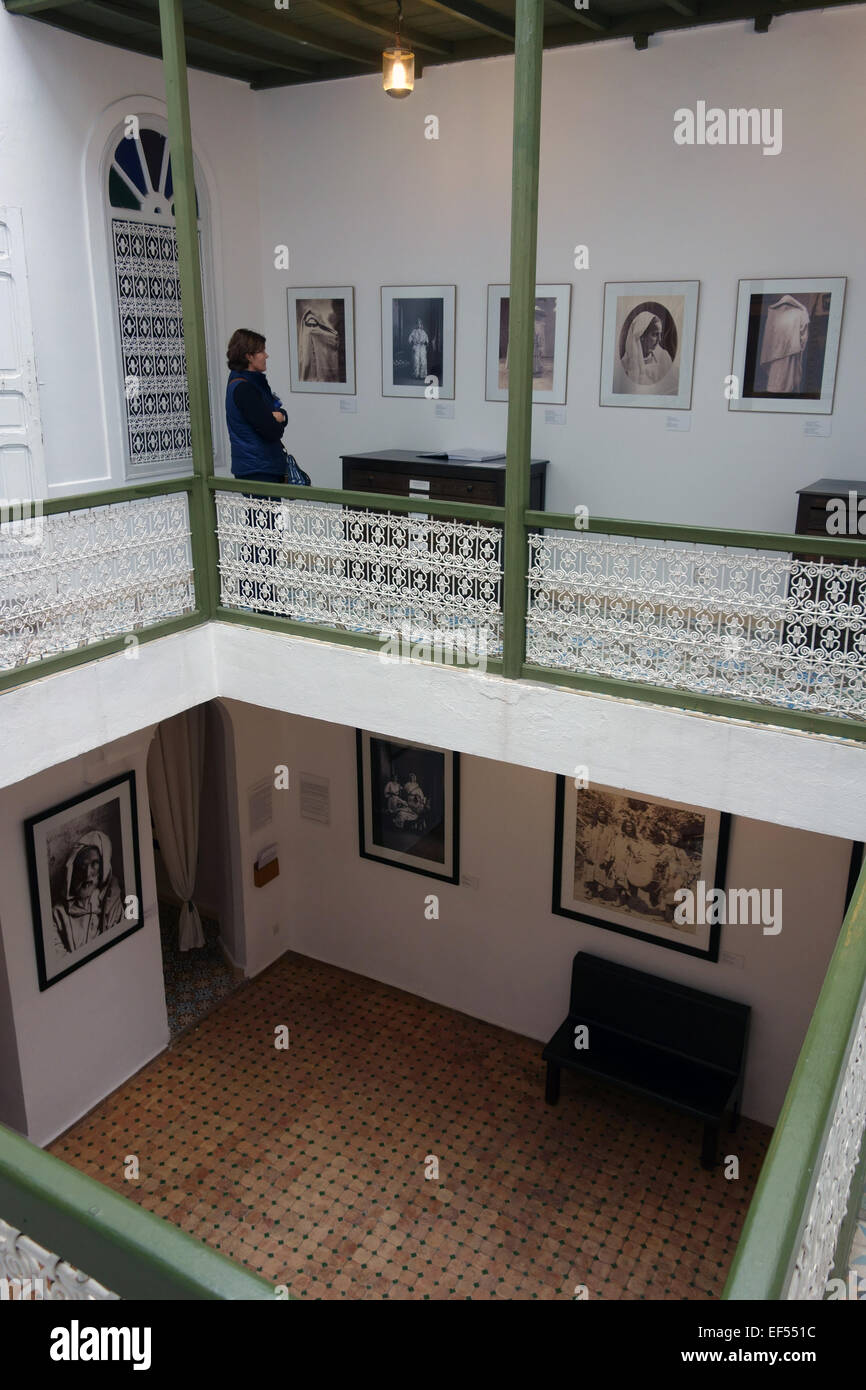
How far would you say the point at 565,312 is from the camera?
773 centimetres

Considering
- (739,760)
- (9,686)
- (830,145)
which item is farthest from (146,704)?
(830,145)

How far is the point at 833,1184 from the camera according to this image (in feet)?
7.32

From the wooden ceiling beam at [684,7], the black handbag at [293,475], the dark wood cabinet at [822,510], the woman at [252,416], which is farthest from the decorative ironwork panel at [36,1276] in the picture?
the wooden ceiling beam at [684,7]

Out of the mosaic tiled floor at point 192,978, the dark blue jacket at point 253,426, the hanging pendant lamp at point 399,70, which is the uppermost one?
the hanging pendant lamp at point 399,70

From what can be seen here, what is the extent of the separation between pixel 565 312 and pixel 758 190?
59.5 inches

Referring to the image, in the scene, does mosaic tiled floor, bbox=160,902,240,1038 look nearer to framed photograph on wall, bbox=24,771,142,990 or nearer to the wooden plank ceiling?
framed photograph on wall, bbox=24,771,142,990

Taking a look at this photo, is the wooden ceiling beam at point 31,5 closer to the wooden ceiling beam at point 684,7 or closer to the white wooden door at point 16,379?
the white wooden door at point 16,379

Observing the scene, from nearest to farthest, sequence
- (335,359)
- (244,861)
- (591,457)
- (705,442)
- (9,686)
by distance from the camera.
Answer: (9,686), (705,442), (591,457), (335,359), (244,861)

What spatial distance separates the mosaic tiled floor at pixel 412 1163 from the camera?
7.14 meters

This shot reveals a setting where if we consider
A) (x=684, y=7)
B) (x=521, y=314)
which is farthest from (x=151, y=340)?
(x=684, y=7)

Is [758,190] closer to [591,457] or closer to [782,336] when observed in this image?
A: [782,336]

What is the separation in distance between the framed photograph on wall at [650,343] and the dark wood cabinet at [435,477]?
2.82 feet

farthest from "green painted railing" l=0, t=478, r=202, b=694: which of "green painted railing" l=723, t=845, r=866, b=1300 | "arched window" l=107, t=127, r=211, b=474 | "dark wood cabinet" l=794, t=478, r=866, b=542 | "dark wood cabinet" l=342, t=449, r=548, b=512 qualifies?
"green painted railing" l=723, t=845, r=866, b=1300

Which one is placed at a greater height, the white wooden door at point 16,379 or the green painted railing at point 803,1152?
the white wooden door at point 16,379
